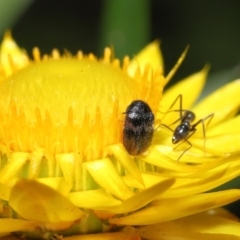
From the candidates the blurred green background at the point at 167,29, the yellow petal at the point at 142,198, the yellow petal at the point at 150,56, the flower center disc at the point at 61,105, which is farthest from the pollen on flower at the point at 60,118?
the blurred green background at the point at 167,29

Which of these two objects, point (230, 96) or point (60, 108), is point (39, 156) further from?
point (230, 96)

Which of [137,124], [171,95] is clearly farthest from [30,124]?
[171,95]

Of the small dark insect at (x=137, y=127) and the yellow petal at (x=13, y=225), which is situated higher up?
the small dark insect at (x=137, y=127)

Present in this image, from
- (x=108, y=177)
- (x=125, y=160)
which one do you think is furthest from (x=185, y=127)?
(x=108, y=177)

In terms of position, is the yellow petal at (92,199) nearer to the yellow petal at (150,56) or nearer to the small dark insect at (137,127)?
the small dark insect at (137,127)

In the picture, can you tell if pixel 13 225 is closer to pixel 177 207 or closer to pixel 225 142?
pixel 177 207
